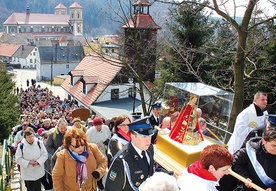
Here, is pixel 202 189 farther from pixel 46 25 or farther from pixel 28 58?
pixel 46 25

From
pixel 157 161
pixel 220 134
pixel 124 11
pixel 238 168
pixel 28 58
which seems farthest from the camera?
pixel 28 58

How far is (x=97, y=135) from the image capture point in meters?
6.48

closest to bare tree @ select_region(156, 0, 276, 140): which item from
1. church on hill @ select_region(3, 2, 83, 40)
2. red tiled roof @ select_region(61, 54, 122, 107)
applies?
red tiled roof @ select_region(61, 54, 122, 107)

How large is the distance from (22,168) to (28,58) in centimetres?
8428

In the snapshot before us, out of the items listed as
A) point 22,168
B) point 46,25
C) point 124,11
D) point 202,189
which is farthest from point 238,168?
point 46,25

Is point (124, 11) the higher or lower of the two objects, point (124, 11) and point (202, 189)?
the higher

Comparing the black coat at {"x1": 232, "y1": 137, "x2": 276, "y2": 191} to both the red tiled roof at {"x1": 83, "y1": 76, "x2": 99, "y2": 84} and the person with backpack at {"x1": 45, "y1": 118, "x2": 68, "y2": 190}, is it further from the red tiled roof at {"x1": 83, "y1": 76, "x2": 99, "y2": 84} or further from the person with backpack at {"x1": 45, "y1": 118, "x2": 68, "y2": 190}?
the red tiled roof at {"x1": 83, "y1": 76, "x2": 99, "y2": 84}

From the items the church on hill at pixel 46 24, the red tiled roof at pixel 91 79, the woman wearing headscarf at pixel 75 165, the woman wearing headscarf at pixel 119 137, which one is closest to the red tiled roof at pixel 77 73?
the red tiled roof at pixel 91 79

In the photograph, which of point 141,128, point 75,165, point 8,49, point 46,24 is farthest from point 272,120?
point 46,24

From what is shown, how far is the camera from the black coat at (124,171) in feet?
12.1

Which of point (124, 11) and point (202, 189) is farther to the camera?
point (124, 11)

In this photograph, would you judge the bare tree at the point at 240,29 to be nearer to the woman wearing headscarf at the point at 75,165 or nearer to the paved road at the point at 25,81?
the woman wearing headscarf at the point at 75,165

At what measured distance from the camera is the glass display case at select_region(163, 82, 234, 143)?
6.95 meters

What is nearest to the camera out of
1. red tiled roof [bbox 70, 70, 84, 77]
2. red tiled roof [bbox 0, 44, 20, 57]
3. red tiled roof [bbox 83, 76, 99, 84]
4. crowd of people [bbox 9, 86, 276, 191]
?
crowd of people [bbox 9, 86, 276, 191]
